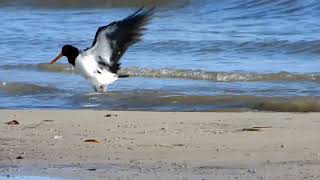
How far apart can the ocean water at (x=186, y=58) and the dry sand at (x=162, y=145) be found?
0.96m

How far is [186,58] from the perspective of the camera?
39.2 feet

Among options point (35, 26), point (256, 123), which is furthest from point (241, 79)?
point (35, 26)

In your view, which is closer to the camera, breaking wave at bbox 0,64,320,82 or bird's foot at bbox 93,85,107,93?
bird's foot at bbox 93,85,107,93

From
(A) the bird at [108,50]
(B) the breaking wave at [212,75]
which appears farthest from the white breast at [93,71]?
(B) the breaking wave at [212,75]

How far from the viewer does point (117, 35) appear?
865 centimetres

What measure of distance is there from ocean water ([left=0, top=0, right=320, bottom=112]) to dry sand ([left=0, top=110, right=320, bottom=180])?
37.9 inches

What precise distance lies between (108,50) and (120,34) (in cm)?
28

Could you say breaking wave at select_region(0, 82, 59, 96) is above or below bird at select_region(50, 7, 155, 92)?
below

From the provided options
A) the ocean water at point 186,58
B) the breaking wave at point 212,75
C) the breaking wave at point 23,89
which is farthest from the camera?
the breaking wave at point 212,75

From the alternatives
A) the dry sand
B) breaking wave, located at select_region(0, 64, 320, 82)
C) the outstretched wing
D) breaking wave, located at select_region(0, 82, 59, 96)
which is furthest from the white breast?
breaking wave, located at select_region(0, 64, 320, 82)

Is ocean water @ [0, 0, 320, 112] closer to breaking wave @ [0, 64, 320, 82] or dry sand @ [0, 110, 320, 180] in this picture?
breaking wave @ [0, 64, 320, 82]

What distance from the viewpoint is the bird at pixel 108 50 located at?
28.1 feet

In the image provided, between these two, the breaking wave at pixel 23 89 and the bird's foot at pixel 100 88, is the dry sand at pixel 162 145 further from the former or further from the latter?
the breaking wave at pixel 23 89

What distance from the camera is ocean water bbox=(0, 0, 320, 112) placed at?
8812mm
